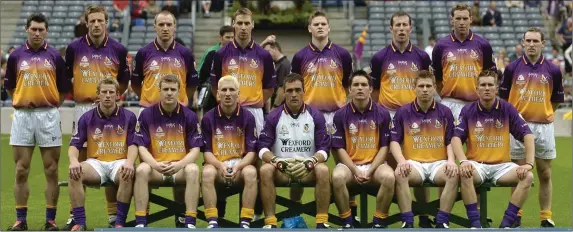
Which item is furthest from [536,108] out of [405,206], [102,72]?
[102,72]

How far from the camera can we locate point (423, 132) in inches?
393

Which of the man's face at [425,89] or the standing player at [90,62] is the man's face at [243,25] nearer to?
the standing player at [90,62]

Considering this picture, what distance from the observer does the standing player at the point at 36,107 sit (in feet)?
33.5

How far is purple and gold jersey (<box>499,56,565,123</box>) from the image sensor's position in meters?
10.5

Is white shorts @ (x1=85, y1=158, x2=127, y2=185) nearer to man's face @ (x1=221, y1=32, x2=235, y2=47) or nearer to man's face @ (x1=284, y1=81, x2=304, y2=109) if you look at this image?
man's face @ (x1=284, y1=81, x2=304, y2=109)

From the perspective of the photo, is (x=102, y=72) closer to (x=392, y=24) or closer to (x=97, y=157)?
(x=97, y=157)

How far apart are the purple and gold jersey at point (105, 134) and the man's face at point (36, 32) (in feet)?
3.08

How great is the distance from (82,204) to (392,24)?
136 inches

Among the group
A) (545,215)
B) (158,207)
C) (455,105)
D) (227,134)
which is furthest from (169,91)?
(545,215)

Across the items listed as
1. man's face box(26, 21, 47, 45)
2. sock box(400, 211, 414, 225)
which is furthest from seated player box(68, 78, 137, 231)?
sock box(400, 211, 414, 225)

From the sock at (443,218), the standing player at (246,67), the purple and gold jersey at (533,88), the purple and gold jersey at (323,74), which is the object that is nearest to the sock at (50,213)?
the standing player at (246,67)

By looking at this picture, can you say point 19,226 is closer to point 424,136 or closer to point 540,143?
point 424,136

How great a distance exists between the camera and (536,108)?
10555 millimetres

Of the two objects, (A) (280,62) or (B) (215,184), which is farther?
(A) (280,62)
